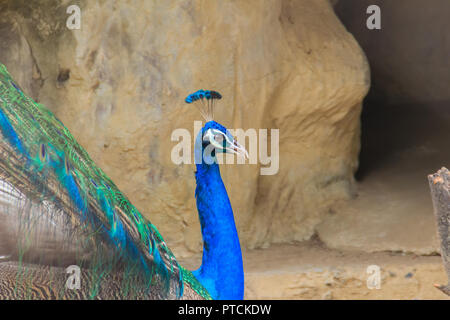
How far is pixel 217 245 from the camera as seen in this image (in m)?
2.98

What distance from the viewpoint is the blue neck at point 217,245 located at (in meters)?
2.95

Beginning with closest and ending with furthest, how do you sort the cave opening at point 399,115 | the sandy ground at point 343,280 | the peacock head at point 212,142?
1. the peacock head at point 212,142
2. the sandy ground at point 343,280
3. the cave opening at point 399,115

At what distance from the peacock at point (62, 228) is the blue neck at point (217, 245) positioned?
1.52 feet

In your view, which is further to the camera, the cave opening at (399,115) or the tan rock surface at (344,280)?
the cave opening at (399,115)

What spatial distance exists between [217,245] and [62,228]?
3.91 feet

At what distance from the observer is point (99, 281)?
205 centimetres

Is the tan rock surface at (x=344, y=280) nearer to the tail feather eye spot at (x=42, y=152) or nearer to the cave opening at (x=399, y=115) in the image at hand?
the cave opening at (x=399, y=115)

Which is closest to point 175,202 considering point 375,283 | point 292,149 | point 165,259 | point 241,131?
point 241,131

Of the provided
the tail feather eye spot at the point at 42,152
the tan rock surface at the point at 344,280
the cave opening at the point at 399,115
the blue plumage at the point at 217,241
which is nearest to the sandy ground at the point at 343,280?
the tan rock surface at the point at 344,280

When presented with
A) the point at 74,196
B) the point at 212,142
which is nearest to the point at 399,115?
the point at 212,142

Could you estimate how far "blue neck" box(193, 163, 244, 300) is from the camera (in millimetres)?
2945

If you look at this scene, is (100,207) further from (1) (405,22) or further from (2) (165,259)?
(1) (405,22)

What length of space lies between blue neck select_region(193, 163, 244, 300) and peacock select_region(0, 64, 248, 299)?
0.46m

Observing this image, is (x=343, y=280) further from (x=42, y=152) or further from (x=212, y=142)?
(x=42, y=152)
